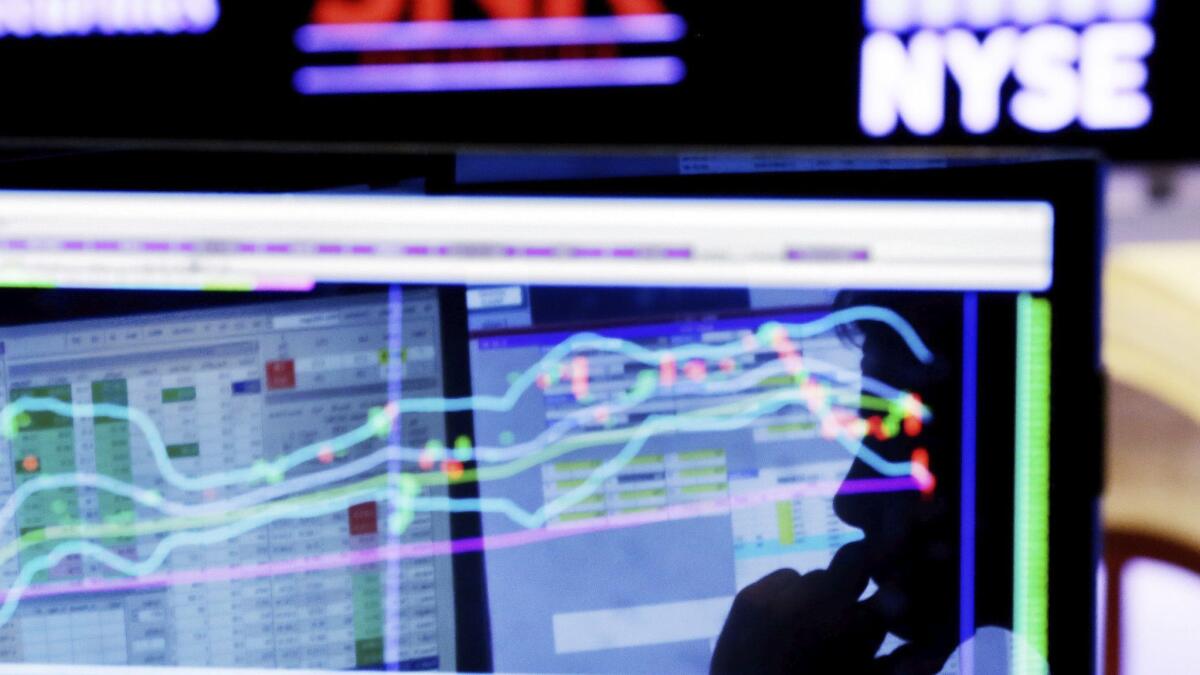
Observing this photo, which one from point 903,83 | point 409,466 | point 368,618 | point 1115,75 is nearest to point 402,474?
point 409,466

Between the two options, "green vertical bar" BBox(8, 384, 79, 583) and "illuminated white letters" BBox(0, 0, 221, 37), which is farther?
"green vertical bar" BBox(8, 384, 79, 583)

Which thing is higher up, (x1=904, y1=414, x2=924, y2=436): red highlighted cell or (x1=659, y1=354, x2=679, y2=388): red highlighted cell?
(x1=659, y1=354, x2=679, y2=388): red highlighted cell

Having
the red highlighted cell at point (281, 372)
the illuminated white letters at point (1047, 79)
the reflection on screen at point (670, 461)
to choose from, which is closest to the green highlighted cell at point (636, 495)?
the reflection on screen at point (670, 461)

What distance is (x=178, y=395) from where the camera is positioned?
0.80m

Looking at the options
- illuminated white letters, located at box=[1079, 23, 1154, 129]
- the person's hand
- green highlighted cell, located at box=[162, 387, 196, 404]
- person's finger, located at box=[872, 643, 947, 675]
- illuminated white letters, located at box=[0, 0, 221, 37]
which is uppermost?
illuminated white letters, located at box=[0, 0, 221, 37]

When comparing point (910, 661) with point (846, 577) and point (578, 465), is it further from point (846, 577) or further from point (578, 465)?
point (578, 465)

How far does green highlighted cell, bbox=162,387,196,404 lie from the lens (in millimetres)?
800

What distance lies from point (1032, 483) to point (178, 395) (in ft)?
2.03

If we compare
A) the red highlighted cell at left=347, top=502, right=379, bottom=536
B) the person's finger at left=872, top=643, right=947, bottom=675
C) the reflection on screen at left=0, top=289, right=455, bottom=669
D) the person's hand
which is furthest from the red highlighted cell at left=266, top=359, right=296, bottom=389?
the person's finger at left=872, top=643, right=947, bottom=675

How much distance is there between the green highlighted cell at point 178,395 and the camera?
0.80 meters

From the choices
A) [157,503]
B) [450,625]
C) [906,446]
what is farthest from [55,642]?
[906,446]

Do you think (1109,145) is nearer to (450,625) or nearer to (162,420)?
(450,625)

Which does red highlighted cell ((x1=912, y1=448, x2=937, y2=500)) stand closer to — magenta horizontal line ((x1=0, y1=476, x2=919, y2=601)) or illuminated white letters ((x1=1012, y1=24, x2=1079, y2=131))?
magenta horizontal line ((x1=0, y1=476, x2=919, y2=601))

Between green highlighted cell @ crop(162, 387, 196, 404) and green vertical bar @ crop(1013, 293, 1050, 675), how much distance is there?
0.59 metres
